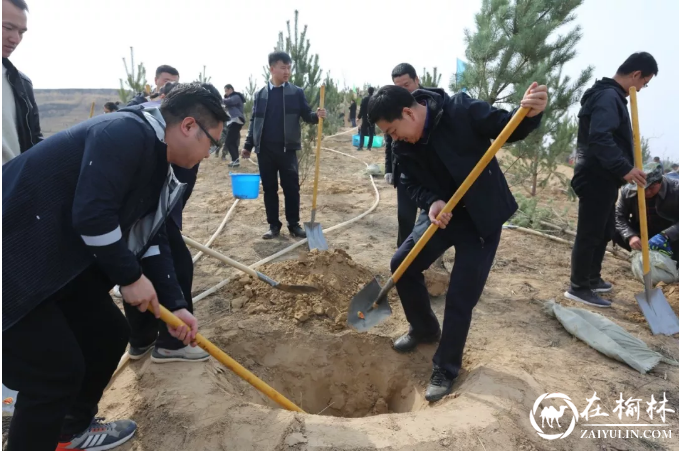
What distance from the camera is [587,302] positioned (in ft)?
12.3

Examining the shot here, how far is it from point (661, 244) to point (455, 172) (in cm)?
296

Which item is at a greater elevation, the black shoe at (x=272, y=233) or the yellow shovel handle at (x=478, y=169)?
the yellow shovel handle at (x=478, y=169)

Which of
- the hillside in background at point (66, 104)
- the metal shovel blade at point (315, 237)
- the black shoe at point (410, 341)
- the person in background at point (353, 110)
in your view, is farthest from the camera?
the hillside in background at point (66, 104)

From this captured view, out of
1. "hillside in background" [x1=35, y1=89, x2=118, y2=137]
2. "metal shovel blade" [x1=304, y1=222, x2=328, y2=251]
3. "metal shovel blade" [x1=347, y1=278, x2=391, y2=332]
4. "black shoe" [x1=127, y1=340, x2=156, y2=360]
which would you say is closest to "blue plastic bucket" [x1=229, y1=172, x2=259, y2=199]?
"metal shovel blade" [x1=304, y1=222, x2=328, y2=251]

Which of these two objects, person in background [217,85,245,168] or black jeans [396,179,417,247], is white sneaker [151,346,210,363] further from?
person in background [217,85,245,168]

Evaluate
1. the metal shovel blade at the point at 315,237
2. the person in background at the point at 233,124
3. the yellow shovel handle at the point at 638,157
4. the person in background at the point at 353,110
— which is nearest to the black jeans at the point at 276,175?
the metal shovel blade at the point at 315,237

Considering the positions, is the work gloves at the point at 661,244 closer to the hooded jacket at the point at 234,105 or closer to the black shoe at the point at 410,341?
the black shoe at the point at 410,341

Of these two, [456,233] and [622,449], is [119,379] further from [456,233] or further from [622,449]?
[622,449]

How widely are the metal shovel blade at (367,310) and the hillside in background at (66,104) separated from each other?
23127 mm

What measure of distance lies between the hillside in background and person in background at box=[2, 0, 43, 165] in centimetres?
2232

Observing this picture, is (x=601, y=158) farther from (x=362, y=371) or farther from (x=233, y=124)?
(x=233, y=124)

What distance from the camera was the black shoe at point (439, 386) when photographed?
2541mm

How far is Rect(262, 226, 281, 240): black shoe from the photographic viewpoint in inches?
209

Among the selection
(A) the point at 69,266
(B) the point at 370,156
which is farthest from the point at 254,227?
(B) the point at 370,156
